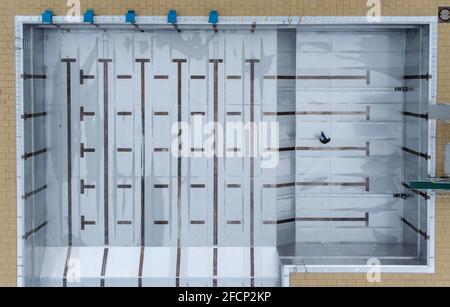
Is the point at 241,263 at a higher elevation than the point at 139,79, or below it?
below

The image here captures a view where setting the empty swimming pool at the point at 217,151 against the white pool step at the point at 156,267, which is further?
the empty swimming pool at the point at 217,151

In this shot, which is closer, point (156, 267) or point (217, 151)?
point (156, 267)

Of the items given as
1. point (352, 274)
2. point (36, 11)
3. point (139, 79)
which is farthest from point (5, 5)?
point (352, 274)

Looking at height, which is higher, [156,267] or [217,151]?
[217,151]

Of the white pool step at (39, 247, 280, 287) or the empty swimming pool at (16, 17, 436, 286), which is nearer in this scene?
the white pool step at (39, 247, 280, 287)

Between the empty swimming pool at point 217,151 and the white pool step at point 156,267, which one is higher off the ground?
the empty swimming pool at point 217,151

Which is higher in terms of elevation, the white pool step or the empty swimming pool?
the empty swimming pool

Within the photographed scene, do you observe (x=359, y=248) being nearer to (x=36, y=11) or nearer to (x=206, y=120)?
(x=206, y=120)

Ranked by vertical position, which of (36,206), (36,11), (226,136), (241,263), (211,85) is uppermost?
(36,11)
